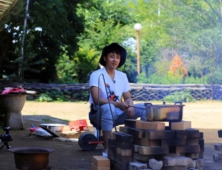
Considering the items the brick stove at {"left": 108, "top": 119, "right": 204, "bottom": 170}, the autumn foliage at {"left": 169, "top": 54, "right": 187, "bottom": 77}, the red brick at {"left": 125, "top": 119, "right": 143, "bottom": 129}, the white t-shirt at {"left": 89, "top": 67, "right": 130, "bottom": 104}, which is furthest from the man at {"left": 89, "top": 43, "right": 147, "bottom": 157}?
the autumn foliage at {"left": 169, "top": 54, "right": 187, "bottom": 77}

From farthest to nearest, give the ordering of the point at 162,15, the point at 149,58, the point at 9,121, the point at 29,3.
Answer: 1. the point at 149,58
2. the point at 162,15
3. the point at 29,3
4. the point at 9,121

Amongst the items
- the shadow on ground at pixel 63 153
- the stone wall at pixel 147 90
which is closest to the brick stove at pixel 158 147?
the shadow on ground at pixel 63 153

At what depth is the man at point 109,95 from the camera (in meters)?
4.86

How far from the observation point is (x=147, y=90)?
64.6ft

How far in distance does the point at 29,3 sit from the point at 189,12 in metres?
7.47

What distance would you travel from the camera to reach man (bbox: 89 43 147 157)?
16.0ft

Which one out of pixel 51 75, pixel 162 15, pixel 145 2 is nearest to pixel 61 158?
pixel 51 75

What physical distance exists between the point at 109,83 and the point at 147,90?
14.6 metres

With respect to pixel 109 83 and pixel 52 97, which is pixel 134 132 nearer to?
pixel 109 83

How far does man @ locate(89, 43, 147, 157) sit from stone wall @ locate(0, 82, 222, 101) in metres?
13.6

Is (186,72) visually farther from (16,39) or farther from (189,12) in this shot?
(16,39)

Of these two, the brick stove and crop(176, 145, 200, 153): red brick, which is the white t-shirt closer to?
the brick stove

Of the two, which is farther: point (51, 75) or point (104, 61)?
point (51, 75)

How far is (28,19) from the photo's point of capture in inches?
771
